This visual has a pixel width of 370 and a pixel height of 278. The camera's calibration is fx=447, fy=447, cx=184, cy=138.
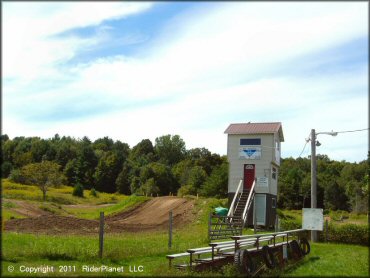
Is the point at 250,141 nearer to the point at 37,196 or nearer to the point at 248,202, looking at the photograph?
the point at 248,202

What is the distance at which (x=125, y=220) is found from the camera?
35.0 meters

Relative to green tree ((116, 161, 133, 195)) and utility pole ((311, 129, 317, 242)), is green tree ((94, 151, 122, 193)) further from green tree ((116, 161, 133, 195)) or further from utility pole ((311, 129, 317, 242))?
utility pole ((311, 129, 317, 242))

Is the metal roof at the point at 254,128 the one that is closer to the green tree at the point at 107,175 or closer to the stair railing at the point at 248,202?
the stair railing at the point at 248,202

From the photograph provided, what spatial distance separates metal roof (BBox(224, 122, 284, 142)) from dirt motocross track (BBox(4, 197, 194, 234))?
6.69 metres

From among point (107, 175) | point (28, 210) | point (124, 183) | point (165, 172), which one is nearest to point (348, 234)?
point (28, 210)

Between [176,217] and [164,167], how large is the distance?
120ft

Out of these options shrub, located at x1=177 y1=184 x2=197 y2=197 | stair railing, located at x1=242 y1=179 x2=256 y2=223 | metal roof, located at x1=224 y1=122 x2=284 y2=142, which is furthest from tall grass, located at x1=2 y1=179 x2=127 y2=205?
stair railing, located at x1=242 y1=179 x2=256 y2=223

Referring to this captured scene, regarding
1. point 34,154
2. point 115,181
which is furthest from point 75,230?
point 34,154

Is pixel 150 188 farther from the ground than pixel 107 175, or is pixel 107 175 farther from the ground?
pixel 107 175

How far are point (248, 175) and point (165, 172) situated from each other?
39.6 meters

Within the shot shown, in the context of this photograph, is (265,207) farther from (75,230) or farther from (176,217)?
(75,230)

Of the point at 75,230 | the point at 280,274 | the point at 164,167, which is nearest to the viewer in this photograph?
the point at 280,274

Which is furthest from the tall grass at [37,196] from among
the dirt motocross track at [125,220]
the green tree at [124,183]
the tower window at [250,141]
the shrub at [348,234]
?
the shrub at [348,234]

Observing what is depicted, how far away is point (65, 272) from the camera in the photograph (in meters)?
10.0
